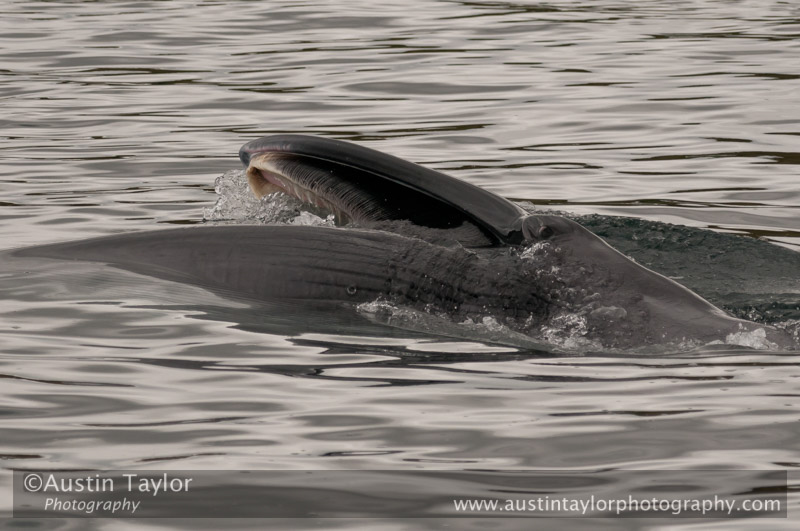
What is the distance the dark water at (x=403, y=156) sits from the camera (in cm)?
503

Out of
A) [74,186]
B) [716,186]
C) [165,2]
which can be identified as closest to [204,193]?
[74,186]

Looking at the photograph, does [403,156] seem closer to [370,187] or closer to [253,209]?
[253,209]

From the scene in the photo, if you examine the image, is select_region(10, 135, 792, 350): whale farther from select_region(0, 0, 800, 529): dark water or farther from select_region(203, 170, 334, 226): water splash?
select_region(0, 0, 800, 529): dark water

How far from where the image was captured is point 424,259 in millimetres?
6711

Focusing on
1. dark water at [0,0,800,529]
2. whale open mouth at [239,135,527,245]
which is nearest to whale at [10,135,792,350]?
whale open mouth at [239,135,527,245]

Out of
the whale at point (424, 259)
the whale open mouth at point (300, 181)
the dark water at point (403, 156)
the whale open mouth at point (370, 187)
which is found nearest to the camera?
the dark water at point (403, 156)

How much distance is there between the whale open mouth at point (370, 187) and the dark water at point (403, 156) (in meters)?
0.60

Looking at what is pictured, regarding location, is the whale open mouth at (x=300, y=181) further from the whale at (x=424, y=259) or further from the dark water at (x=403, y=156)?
the dark water at (x=403, y=156)

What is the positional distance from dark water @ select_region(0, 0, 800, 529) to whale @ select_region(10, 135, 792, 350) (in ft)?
0.68

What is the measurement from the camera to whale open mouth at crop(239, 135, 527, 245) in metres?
6.56

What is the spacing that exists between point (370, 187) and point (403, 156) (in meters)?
4.93

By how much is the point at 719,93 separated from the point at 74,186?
21.9ft

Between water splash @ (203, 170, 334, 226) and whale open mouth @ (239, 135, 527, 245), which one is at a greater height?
whale open mouth @ (239, 135, 527, 245)

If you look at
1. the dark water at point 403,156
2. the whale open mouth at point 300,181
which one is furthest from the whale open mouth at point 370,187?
the dark water at point 403,156
